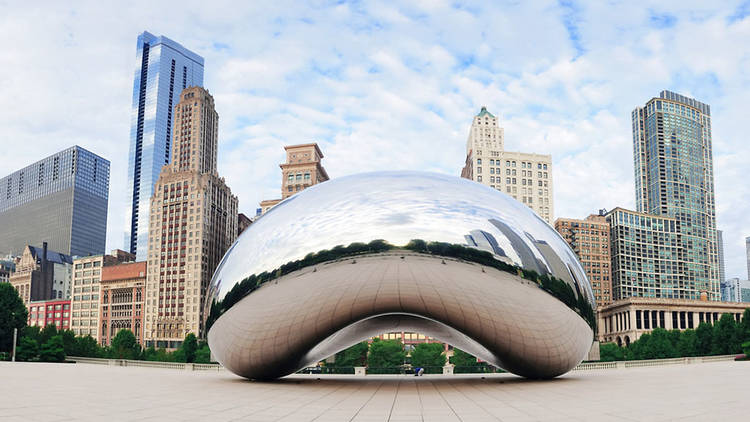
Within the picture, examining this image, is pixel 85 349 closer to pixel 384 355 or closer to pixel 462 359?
pixel 384 355

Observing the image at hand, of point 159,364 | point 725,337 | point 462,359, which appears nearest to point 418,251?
point 159,364

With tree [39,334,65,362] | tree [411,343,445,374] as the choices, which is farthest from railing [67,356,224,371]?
tree [411,343,445,374]

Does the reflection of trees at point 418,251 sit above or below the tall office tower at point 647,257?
below

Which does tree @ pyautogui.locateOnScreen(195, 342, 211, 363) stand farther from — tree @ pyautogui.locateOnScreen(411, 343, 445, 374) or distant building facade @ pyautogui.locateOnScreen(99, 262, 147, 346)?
distant building facade @ pyautogui.locateOnScreen(99, 262, 147, 346)

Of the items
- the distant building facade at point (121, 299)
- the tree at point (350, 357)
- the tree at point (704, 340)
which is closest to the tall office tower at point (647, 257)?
the tree at point (704, 340)

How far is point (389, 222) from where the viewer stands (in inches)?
529

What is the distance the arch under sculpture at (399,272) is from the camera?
13305mm

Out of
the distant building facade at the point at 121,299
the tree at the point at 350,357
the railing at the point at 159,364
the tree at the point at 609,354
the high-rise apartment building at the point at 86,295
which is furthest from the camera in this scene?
the high-rise apartment building at the point at 86,295

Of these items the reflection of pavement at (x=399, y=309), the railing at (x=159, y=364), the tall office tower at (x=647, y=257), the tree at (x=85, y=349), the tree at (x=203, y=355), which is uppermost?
the tall office tower at (x=647, y=257)

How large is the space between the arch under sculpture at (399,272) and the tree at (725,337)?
6107 cm

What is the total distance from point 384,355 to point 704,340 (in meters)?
39.1

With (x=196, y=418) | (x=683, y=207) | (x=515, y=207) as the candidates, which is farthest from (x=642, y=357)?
(x=683, y=207)

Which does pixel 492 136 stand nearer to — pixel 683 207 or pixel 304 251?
pixel 683 207

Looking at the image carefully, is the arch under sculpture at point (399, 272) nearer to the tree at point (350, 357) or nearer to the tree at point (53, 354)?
the tree at point (53, 354)
